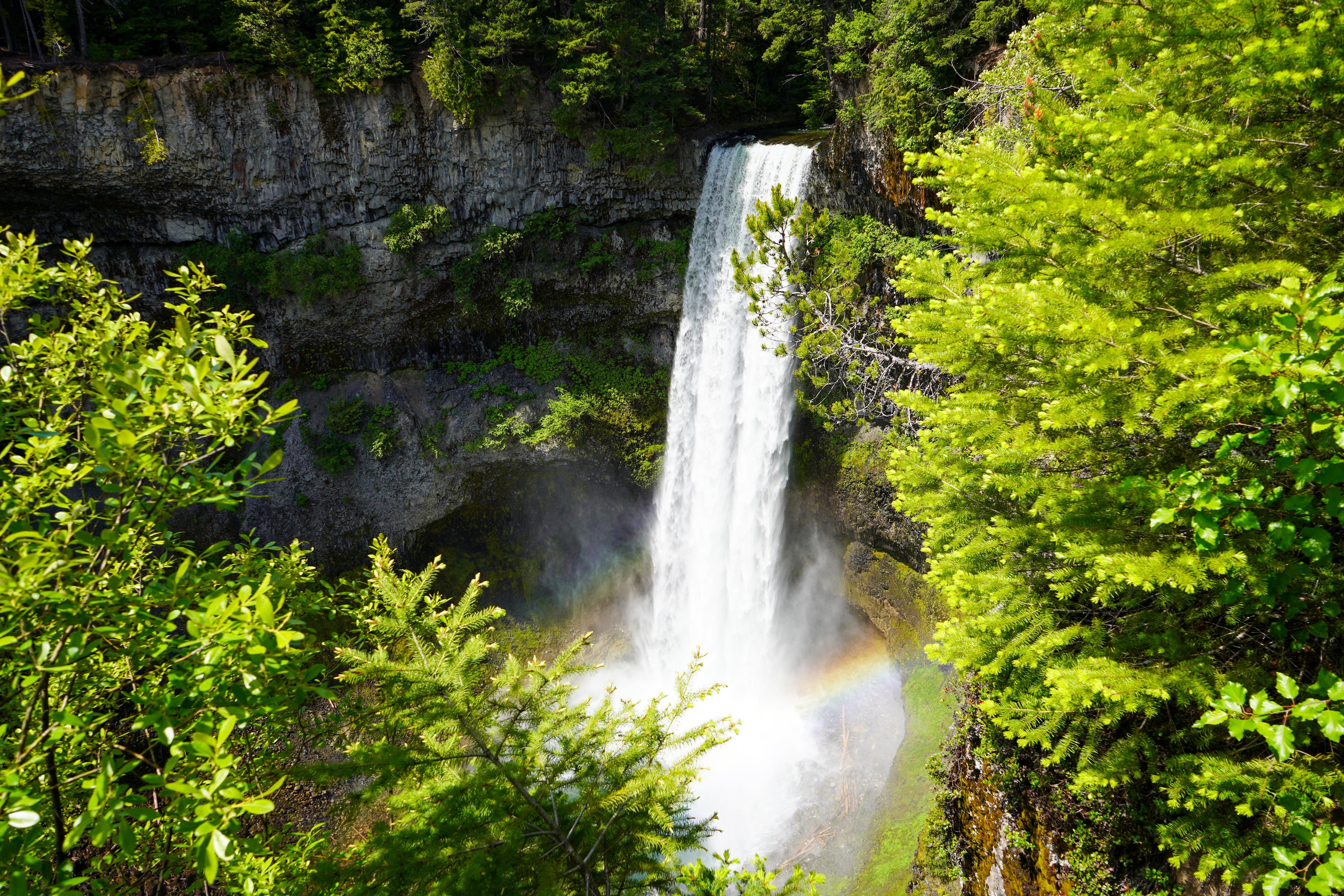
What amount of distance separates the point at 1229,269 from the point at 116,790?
5328mm

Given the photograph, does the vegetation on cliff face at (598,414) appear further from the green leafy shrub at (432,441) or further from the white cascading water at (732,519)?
the green leafy shrub at (432,441)

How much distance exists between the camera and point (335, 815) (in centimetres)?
385

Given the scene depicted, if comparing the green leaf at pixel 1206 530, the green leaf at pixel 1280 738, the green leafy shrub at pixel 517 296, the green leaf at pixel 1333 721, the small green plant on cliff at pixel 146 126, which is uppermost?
the small green plant on cliff at pixel 146 126

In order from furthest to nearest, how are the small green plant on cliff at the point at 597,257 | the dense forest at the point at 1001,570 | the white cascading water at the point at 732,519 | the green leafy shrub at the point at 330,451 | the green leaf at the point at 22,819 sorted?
the small green plant on cliff at the point at 597,257, the green leafy shrub at the point at 330,451, the white cascading water at the point at 732,519, the dense forest at the point at 1001,570, the green leaf at the point at 22,819

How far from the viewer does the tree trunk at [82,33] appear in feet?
46.6

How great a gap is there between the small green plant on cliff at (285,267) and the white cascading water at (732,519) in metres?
9.71

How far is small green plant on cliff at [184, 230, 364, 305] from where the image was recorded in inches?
634

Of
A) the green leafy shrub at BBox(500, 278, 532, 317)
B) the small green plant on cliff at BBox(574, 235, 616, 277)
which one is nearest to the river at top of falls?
the small green plant on cliff at BBox(574, 235, 616, 277)

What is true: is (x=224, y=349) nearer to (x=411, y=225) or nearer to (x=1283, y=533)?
(x=1283, y=533)

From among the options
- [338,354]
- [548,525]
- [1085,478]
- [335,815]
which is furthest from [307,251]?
[1085,478]

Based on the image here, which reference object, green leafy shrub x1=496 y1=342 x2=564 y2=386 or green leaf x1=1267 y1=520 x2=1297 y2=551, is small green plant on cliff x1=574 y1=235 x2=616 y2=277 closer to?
green leafy shrub x1=496 y1=342 x2=564 y2=386

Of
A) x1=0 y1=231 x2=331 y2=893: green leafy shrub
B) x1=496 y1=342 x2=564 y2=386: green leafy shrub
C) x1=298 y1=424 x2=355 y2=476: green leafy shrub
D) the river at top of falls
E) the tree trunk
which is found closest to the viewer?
x1=0 y1=231 x2=331 y2=893: green leafy shrub

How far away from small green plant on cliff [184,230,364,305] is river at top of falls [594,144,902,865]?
9716 mm

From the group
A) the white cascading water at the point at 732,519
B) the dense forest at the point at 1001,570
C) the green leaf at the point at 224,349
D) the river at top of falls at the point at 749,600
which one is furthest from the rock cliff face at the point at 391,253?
the green leaf at the point at 224,349
